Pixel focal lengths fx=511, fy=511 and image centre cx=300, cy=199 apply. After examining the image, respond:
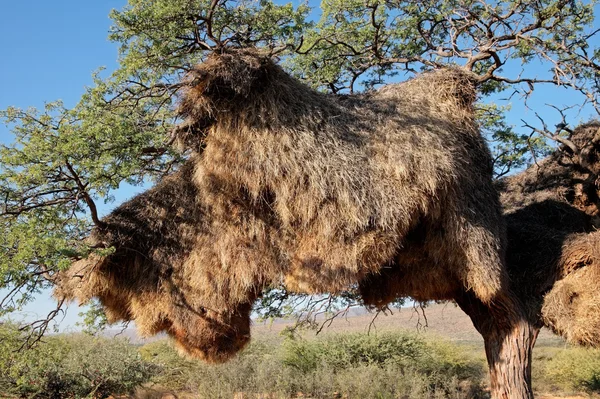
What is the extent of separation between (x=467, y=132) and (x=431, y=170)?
5.31ft

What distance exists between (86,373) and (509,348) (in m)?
12.8

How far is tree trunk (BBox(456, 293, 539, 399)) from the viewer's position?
7.59 m

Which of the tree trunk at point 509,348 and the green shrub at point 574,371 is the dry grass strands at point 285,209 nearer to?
the tree trunk at point 509,348

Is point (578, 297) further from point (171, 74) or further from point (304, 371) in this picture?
point (304, 371)

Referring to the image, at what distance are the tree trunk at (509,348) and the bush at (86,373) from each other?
1006cm

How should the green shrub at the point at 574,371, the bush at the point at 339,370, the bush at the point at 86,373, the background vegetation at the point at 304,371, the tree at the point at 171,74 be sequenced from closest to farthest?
the tree at the point at 171,74
the bush at the point at 86,373
the background vegetation at the point at 304,371
the bush at the point at 339,370
the green shrub at the point at 574,371

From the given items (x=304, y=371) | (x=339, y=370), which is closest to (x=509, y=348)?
(x=339, y=370)

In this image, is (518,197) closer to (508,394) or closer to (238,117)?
(508,394)

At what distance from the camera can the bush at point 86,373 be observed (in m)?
13.7

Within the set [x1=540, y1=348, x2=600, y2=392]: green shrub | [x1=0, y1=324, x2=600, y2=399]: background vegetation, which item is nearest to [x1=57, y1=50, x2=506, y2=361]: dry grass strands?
[x1=0, y1=324, x2=600, y2=399]: background vegetation

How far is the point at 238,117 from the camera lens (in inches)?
249

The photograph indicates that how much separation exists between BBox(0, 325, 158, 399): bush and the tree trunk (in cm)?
1006

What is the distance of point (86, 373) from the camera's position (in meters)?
15.5

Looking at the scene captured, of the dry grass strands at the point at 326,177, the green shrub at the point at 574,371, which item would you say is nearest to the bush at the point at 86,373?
the dry grass strands at the point at 326,177
